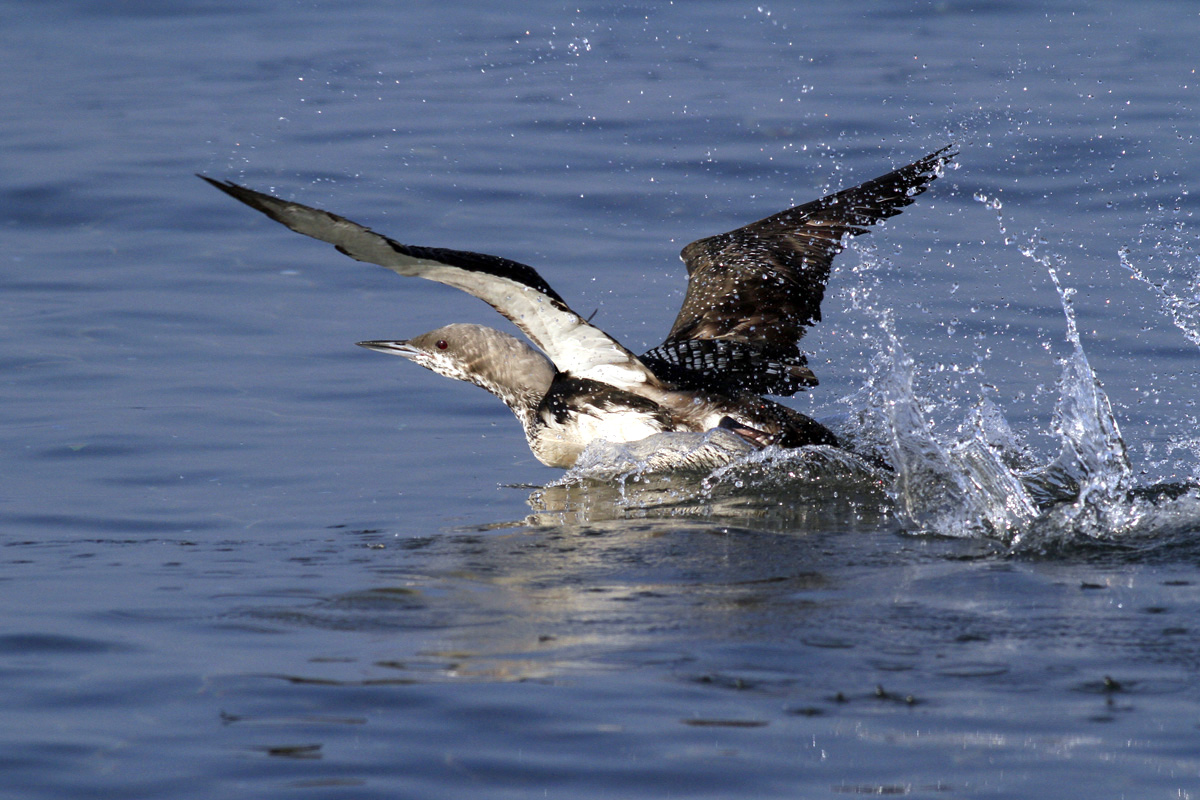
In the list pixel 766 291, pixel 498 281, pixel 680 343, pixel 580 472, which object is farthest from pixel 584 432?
pixel 766 291

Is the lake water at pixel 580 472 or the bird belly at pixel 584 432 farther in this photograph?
the bird belly at pixel 584 432

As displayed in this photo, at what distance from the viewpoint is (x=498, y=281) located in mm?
5688

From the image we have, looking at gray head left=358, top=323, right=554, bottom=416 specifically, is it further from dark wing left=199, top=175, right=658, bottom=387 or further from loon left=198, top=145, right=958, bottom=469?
dark wing left=199, top=175, right=658, bottom=387

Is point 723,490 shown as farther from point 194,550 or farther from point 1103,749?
point 1103,749

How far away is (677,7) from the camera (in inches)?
684

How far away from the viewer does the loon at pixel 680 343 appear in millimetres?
5871

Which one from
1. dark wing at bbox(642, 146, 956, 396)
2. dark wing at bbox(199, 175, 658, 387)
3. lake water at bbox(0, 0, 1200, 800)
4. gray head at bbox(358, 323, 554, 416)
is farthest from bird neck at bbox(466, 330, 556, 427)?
dark wing at bbox(642, 146, 956, 396)

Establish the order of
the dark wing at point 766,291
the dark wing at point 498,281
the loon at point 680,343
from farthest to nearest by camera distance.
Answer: the dark wing at point 766,291 < the loon at point 680,343 < the dark wing at point 498,281

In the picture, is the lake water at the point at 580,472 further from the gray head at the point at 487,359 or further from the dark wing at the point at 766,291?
the dark wing at the point at 766,291

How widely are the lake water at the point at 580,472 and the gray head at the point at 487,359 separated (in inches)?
12.3

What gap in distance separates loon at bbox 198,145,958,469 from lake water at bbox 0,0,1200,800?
0.28 m

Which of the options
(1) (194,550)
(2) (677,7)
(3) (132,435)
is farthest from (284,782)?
(2) (677,7)

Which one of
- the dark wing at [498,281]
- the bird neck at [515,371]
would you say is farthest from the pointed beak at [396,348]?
the dark wing at [498,281]

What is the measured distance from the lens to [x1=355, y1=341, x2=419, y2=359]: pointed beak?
6953 mm
